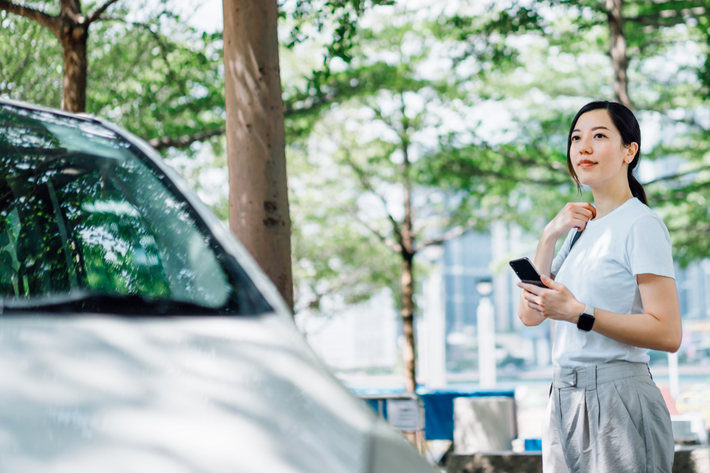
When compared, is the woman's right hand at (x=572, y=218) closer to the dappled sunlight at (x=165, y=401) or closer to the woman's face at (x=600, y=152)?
the woman's face at (x=600, y=152)

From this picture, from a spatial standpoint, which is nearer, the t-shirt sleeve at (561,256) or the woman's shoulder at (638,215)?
the woman's shoulder at (638,215)

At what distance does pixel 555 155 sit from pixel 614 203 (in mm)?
9490

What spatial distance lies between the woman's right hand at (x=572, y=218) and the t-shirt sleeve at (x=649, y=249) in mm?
226

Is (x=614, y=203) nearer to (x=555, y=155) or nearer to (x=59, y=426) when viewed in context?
(x=59, y=426)

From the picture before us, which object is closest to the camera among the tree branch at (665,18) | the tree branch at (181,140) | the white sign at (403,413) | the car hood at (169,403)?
the car hood at (169,403)

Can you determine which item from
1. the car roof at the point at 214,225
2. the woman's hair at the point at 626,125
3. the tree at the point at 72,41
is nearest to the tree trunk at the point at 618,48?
the tree at the point at 72,41

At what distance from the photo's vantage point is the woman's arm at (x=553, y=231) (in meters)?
2.25

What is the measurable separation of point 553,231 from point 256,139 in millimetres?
1875

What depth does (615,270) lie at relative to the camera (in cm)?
206

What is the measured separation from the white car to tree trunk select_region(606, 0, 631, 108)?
9.56 m

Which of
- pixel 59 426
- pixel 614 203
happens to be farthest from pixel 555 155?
pixel 59 426

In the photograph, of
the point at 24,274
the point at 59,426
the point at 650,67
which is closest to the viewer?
the point at 59,426

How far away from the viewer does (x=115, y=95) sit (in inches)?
363

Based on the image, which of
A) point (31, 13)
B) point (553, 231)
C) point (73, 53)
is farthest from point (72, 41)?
point (553, 231)
